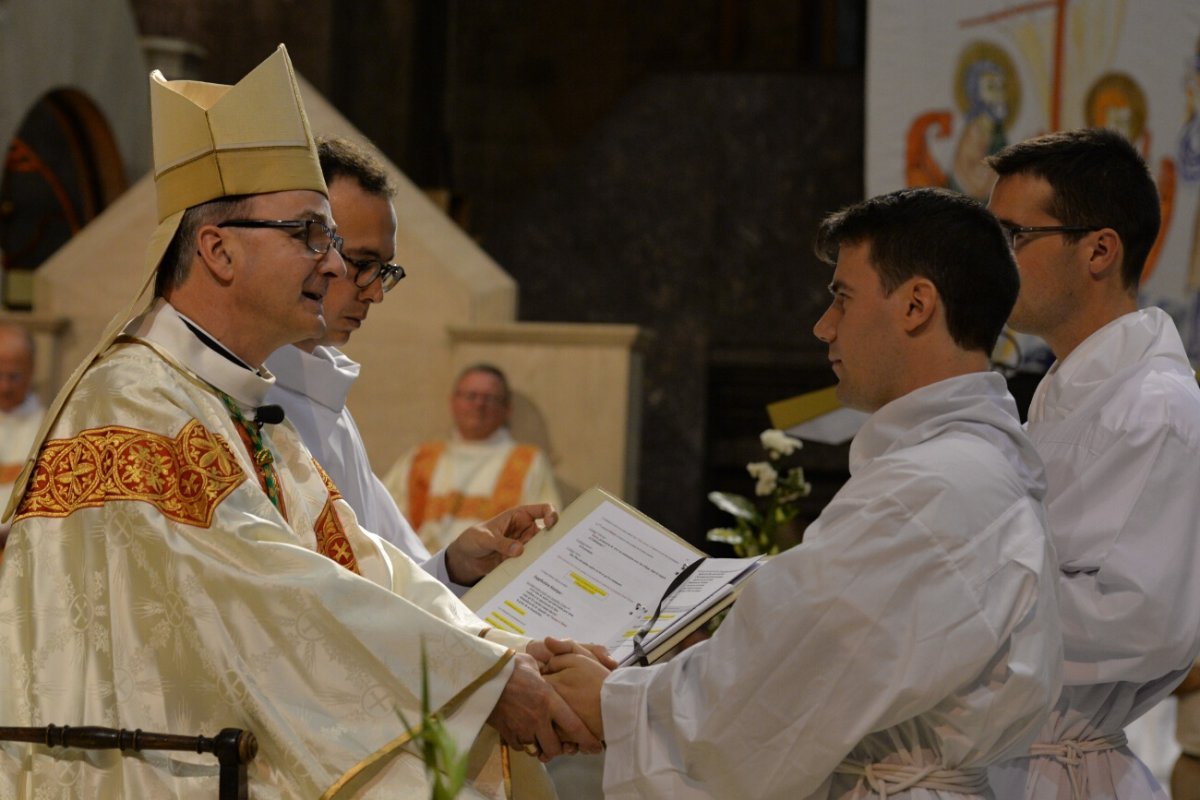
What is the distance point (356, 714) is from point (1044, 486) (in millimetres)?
1169

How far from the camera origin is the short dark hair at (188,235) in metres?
2.75

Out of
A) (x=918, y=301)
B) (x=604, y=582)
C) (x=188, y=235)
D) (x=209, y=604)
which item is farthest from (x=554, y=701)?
(x=188, y=235)

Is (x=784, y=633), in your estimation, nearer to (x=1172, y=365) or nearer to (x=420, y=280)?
(x=1172, y=365)

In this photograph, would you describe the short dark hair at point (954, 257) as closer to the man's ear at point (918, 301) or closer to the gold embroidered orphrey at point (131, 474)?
the man's ear at point (918, 301)

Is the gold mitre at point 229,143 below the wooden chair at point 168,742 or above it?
above

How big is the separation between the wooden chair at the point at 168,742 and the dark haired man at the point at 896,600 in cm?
58

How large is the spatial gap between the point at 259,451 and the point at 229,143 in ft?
1.80

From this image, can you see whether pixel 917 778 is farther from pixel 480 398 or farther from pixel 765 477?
pixel 480 398

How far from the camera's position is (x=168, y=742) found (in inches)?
95.8

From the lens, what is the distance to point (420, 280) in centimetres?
826

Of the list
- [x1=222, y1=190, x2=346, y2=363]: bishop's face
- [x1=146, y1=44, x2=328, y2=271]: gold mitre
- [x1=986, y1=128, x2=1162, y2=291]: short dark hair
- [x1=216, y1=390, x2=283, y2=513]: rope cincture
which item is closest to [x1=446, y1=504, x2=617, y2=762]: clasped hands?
[x1=216, y1=390, x2=283, y2=513]: rope cincture

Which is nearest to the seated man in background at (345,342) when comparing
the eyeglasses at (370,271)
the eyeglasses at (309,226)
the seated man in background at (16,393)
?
the eyeglasses at (370,271)

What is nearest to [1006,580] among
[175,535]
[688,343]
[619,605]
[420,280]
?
[619,605]

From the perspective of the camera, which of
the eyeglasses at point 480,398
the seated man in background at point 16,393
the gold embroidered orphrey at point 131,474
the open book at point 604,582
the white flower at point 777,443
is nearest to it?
the gold embroidered orphrey at point 131,474
